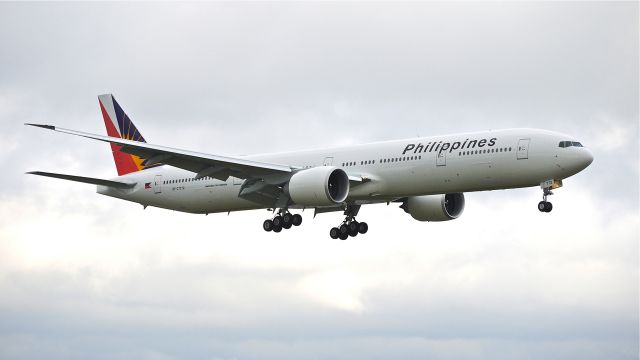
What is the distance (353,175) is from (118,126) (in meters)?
18.5

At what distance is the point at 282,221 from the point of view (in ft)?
190

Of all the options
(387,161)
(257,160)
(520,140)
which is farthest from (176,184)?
(520,140)

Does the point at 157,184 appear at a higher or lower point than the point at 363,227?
higher

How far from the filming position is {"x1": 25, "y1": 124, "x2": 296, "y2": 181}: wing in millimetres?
53656

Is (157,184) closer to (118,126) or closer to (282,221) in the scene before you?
(118,126)

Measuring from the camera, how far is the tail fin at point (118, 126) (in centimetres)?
6662

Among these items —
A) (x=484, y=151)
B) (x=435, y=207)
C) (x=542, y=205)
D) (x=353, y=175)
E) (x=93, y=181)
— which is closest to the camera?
(x=542, y=205)

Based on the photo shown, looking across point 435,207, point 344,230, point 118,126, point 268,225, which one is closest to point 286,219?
point 268,225

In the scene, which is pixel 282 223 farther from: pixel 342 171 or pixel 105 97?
pixel 105 97

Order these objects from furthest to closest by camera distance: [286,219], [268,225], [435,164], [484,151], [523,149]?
1. [268,225]
2. [286,219]
3. [435,164]
4. [484,151]
5. [523,149]

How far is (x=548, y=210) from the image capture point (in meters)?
50.3

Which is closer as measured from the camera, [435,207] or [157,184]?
[435,207]

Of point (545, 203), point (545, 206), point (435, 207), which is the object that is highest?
point (435, 207)

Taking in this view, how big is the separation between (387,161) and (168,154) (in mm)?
10394
